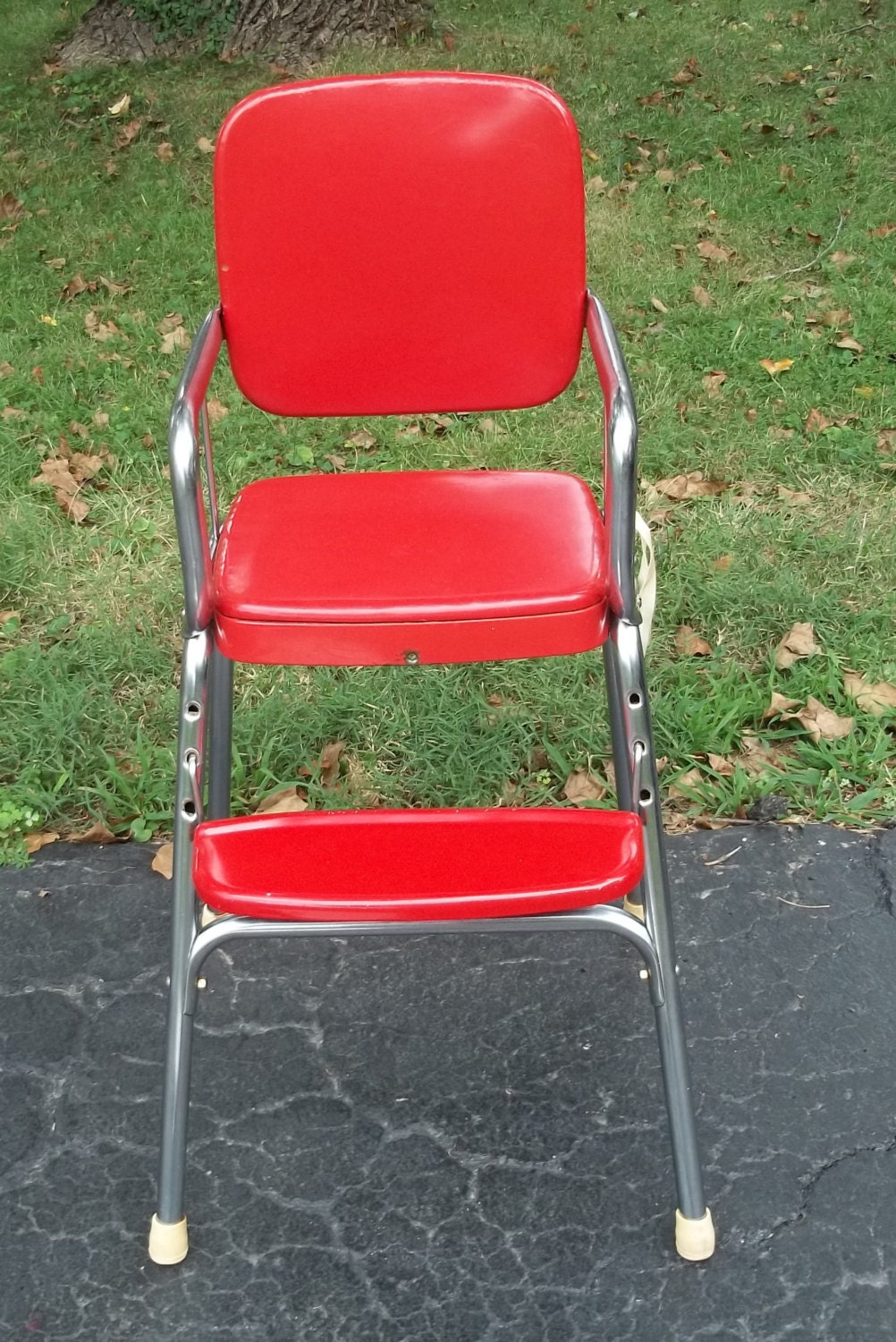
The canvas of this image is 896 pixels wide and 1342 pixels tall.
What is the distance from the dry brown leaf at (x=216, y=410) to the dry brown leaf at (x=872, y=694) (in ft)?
6.22

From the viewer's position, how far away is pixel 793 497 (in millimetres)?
3150

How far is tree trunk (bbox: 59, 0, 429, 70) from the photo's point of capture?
597cm

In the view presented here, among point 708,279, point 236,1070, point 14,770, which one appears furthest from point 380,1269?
point 708,279

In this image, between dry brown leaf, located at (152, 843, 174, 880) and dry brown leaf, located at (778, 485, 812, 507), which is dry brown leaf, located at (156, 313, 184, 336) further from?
dry brown leaf, located at (152, 843, 174, 880)

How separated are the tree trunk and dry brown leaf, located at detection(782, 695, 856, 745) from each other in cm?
459

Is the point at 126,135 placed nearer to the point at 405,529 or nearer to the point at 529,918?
the point at 405,529

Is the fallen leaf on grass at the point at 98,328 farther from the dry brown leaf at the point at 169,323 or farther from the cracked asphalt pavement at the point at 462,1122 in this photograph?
the cracked asphalt pavement at the point at 462,1122

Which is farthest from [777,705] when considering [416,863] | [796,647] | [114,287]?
[114,287]

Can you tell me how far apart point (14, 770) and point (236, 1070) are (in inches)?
34.2

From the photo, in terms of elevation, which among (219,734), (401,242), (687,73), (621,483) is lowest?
(687,73)

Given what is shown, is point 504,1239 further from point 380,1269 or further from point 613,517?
point 613,517

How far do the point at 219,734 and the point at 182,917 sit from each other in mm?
412

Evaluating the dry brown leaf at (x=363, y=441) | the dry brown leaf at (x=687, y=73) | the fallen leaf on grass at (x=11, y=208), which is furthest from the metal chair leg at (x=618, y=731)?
the dry brown leaf at (x=687, y=73)

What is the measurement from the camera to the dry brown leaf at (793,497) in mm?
3129
